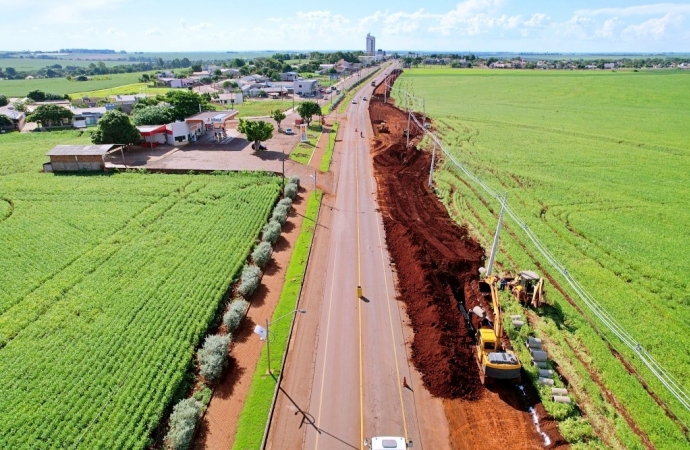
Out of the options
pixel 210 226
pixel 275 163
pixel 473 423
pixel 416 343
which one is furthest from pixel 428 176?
pixel 473 423

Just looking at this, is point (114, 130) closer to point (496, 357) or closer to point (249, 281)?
point (249, 281)

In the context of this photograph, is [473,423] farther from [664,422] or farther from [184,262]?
[184,262]

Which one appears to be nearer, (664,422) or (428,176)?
(664,422)

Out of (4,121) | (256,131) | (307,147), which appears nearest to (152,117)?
(256,131)

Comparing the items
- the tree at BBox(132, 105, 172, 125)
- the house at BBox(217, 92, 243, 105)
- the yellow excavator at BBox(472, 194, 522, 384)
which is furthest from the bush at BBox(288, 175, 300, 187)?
the house at BBox(217, 92, 243, 105)

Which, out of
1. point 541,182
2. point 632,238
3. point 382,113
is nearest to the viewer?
point 632,238

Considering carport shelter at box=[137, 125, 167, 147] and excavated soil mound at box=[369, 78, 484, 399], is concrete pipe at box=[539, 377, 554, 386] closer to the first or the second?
excavated soil mound at box=[369, 78, 484, 399]

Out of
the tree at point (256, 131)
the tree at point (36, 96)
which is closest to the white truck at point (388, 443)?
the tree at point (256, 131)
